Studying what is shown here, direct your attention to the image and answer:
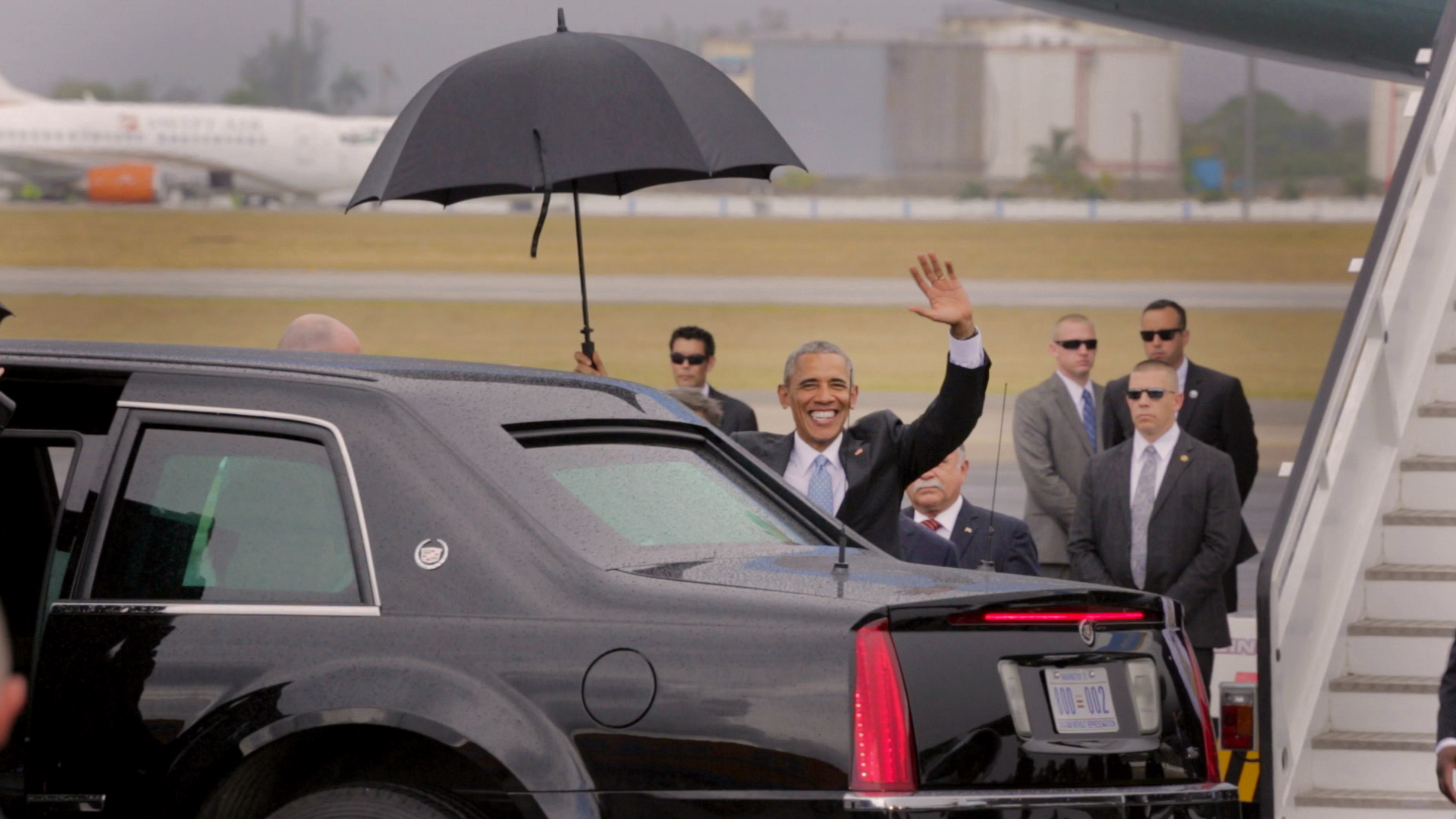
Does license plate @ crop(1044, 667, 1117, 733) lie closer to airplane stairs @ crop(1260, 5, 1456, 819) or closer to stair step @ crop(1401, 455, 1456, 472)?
airplane stairs @ crop(1260, 5, 1456, 819)

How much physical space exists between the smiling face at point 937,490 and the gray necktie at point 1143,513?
0.66m

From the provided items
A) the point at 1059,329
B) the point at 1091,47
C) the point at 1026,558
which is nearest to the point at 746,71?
the point at 1091,47

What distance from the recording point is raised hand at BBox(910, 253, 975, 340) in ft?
16.9

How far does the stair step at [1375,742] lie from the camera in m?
5.67

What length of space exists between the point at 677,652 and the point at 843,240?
22.3 metres

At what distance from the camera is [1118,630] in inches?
139

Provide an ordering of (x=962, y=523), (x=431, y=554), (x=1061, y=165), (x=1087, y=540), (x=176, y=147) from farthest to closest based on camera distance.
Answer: (x=176, y=147) < (x=1061, y=165) < (x=1087, y=540) < (x=962, y=523) < (x=431, y=554)

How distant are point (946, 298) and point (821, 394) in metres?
0.50

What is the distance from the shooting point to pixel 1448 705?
12.5 feet

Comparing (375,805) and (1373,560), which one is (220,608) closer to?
(375,805)

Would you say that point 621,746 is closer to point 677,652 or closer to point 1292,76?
point 677,652

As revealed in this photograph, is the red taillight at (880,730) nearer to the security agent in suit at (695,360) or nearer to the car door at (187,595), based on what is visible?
the car door at (187,595)

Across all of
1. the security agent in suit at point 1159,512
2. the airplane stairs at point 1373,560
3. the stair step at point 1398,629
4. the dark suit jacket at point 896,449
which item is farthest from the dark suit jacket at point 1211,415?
the dark suit jacket at point 896,449

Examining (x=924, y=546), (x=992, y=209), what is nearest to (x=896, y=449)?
(x=924, y=546)
